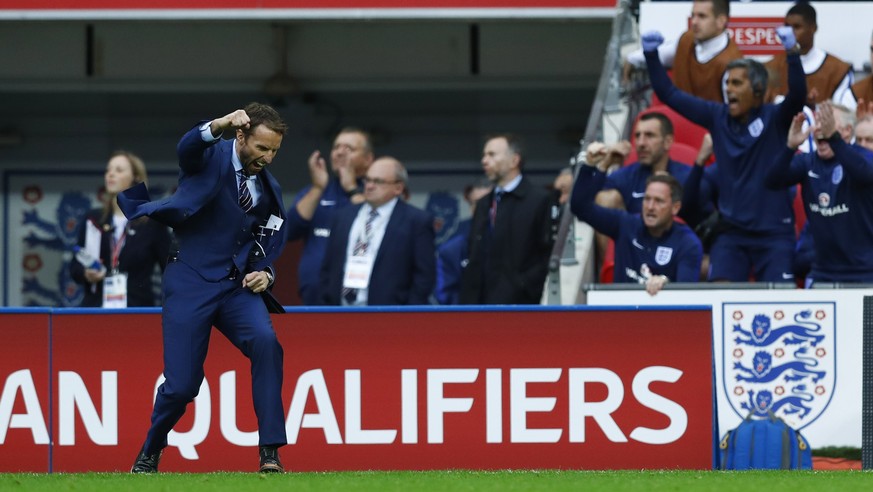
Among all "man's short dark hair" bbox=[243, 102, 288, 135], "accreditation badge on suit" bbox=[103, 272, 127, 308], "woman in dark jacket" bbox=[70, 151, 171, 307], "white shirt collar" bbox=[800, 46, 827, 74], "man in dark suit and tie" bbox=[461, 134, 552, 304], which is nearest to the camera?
"man's short dark hair" bbox=[243, 102, 288, 135]

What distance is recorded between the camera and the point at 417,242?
451 inches

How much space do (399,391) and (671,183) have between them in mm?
2467

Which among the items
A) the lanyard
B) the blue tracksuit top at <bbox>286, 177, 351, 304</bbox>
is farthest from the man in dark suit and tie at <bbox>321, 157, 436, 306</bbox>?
the lanyard

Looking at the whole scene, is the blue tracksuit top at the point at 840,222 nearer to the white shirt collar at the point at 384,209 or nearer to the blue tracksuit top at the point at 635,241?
the blue tracksuit top at the point at 635,241

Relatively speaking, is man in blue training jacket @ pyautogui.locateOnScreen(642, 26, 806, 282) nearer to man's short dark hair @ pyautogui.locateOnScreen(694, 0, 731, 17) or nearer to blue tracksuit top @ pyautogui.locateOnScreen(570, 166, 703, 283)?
blue tracksuit top @ pyautogui.locateOnScreen(570, 166, 703, 283)

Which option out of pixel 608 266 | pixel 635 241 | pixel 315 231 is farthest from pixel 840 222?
pixel 315 231

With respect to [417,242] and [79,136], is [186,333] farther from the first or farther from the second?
[79,136]

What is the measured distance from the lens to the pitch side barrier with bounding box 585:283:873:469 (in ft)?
31.9

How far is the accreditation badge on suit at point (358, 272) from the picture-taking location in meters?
11.3

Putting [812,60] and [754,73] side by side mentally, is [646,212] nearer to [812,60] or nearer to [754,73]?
[754,73]

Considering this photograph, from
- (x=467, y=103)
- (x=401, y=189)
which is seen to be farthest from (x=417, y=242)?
(x=467, y=103)

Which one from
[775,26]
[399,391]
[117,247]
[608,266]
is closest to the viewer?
[399,391]

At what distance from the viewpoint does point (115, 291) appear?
38.1 feet

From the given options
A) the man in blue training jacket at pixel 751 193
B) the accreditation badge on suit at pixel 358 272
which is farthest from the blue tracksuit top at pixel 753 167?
the accreditation badge on suit at pixel 358 272
